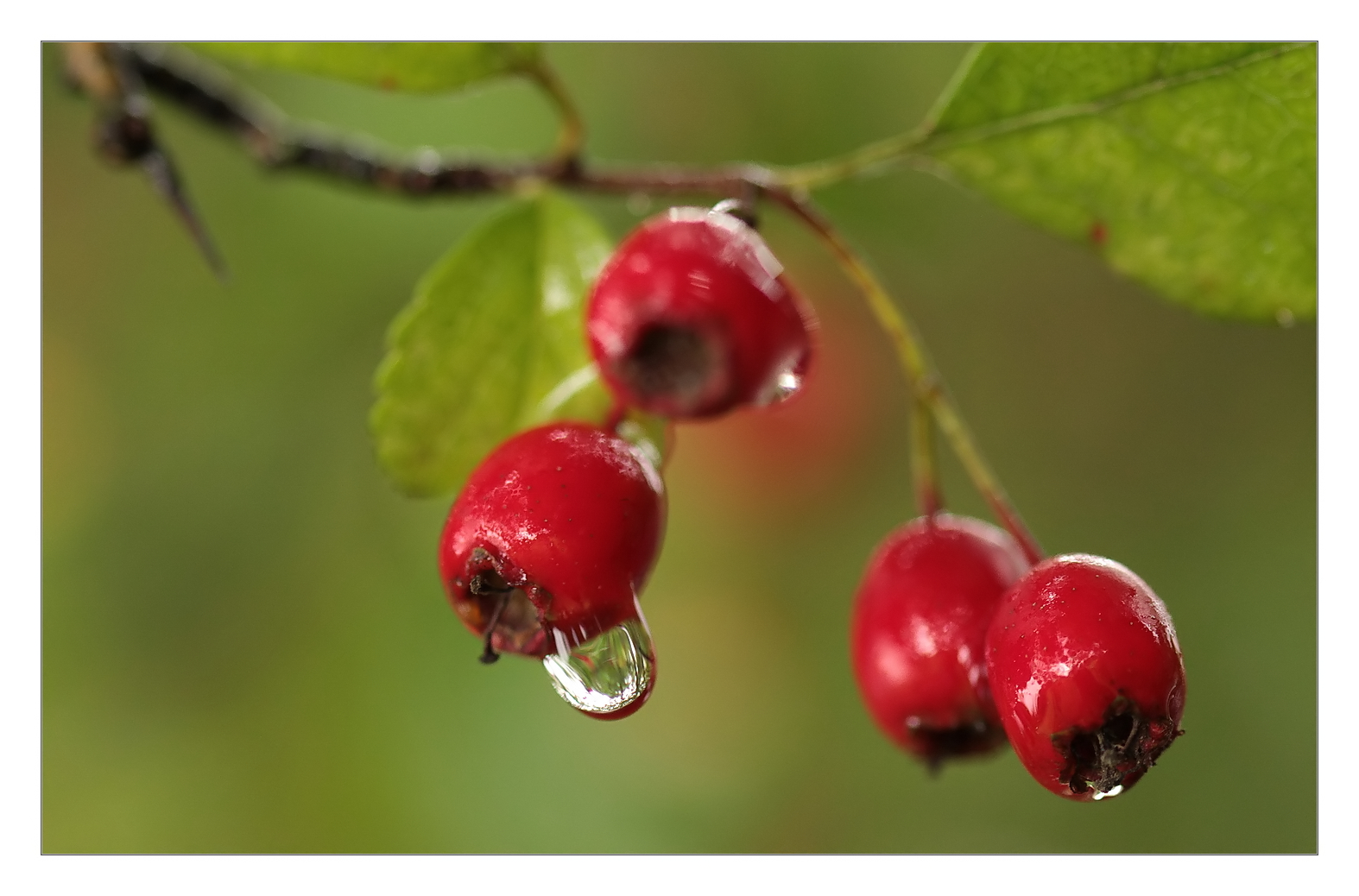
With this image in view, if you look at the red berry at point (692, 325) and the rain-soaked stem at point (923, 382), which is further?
the rain-soaked stem at point (923, 382)

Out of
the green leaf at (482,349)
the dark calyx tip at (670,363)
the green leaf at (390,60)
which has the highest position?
the green leaf at (390,60)

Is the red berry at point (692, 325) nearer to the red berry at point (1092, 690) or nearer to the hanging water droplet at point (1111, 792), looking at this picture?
the red berry at point (1092, 690)

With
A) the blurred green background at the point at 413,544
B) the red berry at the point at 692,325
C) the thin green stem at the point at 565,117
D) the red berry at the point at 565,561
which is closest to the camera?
the red berry at the point at 692,325

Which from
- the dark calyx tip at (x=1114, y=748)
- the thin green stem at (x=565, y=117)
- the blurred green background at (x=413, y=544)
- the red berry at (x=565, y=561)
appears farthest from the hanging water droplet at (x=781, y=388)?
the blurred green background at (x=413, y=544)

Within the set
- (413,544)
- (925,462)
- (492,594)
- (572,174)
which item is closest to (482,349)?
(572,174)

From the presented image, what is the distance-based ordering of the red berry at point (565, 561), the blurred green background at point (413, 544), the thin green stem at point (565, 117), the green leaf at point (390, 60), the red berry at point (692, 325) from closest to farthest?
the red berry at point (692, 325) < the red berry at point (565, 561) < the green leaf at point (390, 60) < the thin green stem at point (565, 117) < the blurred green background at point (413, 544)

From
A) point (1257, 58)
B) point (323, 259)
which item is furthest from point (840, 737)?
point (1257, 58)

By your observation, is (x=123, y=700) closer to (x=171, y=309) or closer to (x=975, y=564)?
(x=171, y=309)

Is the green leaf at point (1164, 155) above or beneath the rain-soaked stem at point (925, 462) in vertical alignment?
above
